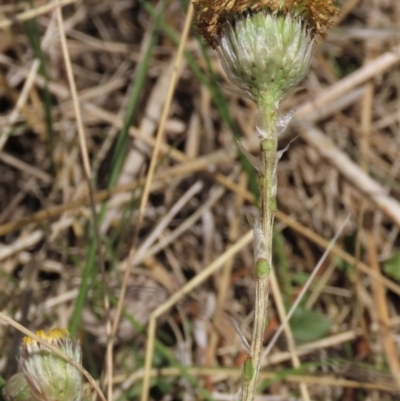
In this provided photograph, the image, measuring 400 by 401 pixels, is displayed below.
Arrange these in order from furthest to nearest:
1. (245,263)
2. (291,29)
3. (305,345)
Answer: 1. (245,263)
2. (305,345)
3. (291,29)

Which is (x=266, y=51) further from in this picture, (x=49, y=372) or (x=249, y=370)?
(x=49, y=372)

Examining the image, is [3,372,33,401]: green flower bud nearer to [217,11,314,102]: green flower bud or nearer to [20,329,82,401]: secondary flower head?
[20,329,82,401]: secondary flower head

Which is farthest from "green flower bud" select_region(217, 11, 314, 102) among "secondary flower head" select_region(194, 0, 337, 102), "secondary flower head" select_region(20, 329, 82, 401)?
"secondary flower head" select_region(20, 329, 82, 401)

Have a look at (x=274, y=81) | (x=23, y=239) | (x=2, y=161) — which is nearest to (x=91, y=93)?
(x=2, y=161)

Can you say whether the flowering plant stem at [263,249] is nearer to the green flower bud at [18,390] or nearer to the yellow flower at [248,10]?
the yellow flower at [248,10]

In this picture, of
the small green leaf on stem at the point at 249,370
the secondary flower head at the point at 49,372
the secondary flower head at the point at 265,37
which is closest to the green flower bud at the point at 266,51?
the secondary flower head at the point at 265,37

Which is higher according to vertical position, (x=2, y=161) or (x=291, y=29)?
(x=291, y=29)

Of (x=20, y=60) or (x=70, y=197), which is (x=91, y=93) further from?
(x=70, y=197)

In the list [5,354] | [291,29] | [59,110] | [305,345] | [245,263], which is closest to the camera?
[291,29]
